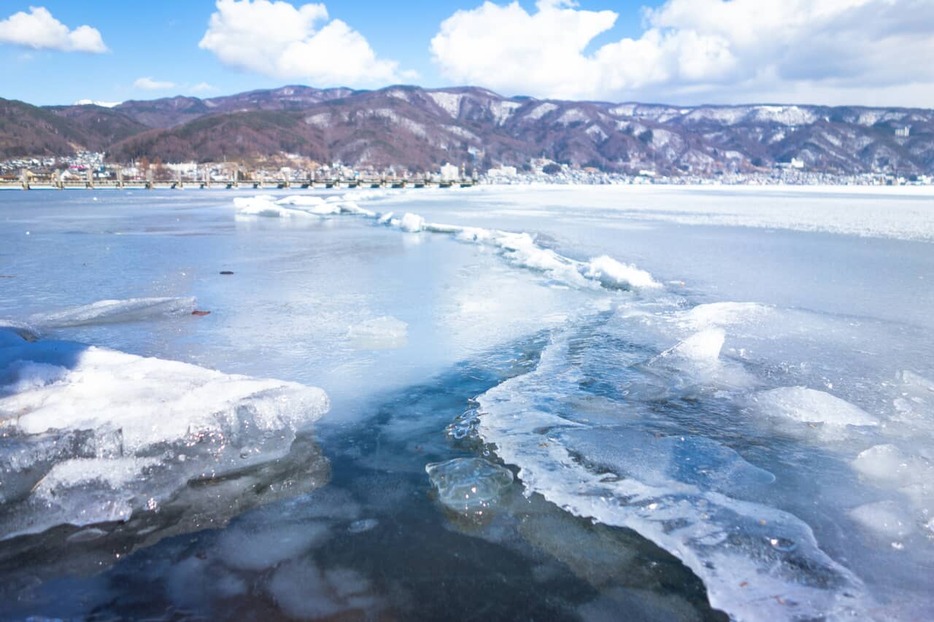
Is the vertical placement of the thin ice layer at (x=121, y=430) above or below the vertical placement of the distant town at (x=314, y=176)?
below

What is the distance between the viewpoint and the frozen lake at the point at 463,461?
1.99 metres

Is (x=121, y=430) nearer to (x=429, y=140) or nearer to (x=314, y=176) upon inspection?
(x=314, y=176)

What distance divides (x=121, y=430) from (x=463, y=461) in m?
1.78

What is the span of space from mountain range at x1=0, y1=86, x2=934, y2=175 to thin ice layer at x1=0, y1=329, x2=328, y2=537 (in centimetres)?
11456

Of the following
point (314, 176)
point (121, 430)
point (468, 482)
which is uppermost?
point (314, 176)

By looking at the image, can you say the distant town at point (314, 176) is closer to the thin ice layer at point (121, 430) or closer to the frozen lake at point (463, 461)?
the frozen lake at point (463, 461)

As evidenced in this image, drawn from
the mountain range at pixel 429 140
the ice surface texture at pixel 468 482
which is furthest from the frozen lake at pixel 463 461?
the mountain range at pixel 429 140

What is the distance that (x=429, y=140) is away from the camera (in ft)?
498

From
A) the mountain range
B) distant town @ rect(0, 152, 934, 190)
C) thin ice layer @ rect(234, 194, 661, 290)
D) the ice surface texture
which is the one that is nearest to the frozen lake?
the ice surface texture

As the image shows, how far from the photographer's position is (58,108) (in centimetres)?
16150

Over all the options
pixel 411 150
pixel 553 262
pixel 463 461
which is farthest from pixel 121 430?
pixel 411 150

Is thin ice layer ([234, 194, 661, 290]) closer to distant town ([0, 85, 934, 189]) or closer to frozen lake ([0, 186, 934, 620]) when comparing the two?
frozen lake ([0, 186, 934, 620])

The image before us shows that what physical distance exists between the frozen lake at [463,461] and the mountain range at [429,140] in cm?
11390

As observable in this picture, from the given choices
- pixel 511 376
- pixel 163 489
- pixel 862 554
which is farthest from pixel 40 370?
pixel 862 554
